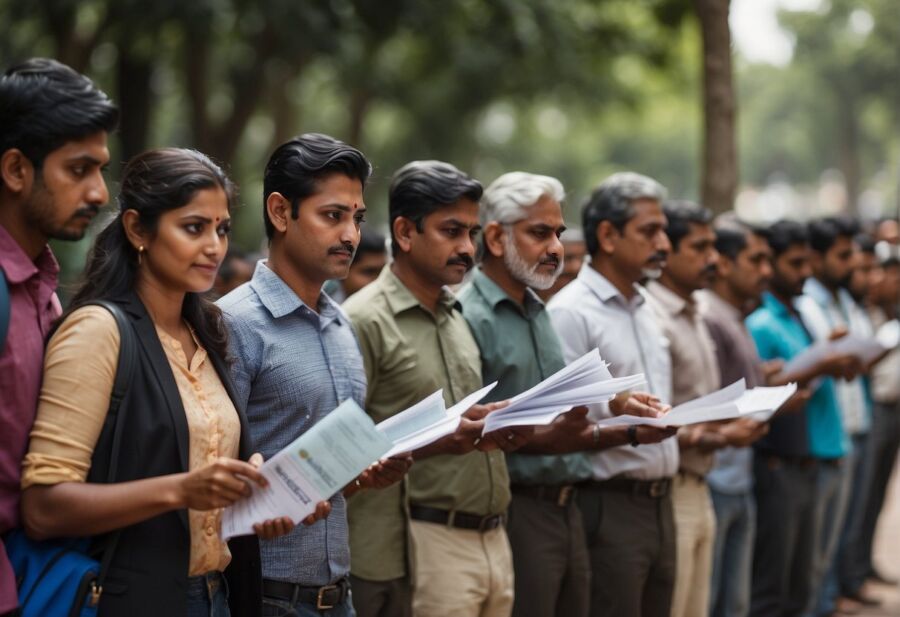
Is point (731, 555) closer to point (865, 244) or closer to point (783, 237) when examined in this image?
point (783, 237)

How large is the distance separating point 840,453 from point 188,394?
5.93 meters

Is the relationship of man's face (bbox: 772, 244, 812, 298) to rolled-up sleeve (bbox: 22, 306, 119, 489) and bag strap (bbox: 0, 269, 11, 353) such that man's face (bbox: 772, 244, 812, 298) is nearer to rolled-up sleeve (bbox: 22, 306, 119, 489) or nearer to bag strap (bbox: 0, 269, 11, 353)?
rolled-up sleeve (bbox: 22, 306, 119, 489)

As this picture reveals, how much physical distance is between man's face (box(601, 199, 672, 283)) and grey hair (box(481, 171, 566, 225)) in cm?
62

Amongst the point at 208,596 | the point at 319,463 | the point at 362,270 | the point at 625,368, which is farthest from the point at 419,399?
the point at 362,270

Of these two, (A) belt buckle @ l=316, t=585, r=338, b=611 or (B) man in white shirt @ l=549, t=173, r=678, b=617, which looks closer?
(A) belt buckle @ l=316, t=585, r=338, b=611

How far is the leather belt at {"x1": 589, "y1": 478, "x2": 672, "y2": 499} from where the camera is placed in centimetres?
575

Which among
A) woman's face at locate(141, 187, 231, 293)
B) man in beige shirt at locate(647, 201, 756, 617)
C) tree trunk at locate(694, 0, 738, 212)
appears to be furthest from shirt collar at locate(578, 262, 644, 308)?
tree trunk at locate(694, 0, 738, 212)

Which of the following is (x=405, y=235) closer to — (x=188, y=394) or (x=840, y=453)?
(x=188, y=394)

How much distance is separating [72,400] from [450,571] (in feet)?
7.36

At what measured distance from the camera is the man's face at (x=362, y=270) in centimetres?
753

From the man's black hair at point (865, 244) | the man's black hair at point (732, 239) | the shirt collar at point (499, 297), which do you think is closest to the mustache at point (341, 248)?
the shirt collar at point (499, 297)

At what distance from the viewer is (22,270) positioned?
3041 mm

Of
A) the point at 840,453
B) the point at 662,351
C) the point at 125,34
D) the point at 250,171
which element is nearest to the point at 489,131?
the point at 250,171

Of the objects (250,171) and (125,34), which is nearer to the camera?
(125,34)
